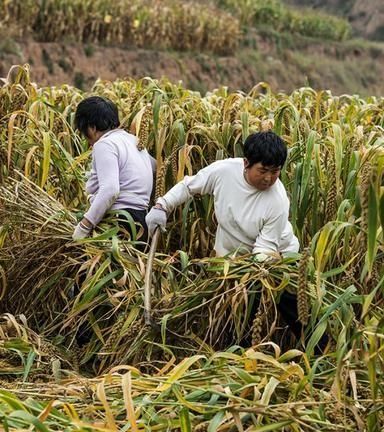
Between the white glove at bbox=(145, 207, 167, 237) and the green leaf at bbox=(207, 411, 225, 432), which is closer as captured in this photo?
the green leaf at bbox=(207, 411, 225, 432)

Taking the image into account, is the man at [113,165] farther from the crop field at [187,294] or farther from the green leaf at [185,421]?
the green leaf at [185,421]

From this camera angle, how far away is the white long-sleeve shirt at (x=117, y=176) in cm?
410

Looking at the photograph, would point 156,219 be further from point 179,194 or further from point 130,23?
point 130,23

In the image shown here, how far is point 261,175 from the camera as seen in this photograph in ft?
12.3

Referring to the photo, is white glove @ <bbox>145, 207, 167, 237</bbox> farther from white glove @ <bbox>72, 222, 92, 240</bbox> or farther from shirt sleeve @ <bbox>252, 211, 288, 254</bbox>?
shirt sleeve @ <bbox>252, 211, 288, 254</bbox>

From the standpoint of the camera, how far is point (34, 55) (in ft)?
56.4

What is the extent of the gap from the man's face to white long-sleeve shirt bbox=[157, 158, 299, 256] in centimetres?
5

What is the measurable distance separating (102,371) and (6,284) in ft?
2.33

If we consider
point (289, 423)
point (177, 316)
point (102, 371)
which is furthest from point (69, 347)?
point (289, 423)

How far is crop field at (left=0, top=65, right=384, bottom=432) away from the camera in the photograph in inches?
107

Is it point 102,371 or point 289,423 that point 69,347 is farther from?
point 289,423

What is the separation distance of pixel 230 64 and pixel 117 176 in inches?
702

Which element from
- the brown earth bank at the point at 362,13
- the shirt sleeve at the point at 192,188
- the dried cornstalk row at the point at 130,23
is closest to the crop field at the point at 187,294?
the shirt sleeve at the point at 192,188

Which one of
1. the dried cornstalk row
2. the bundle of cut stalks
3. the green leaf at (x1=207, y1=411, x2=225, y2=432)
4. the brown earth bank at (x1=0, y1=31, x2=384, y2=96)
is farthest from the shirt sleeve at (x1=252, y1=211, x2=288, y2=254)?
the dried cornstalk row
